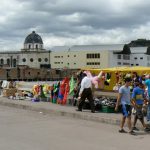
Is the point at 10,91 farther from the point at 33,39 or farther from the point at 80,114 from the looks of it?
the point at 33,39

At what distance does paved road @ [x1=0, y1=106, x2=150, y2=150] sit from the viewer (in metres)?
10.8

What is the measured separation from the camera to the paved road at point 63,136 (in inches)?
427

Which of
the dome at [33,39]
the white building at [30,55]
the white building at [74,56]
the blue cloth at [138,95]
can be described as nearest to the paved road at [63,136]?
the blue cloth at [138,95]

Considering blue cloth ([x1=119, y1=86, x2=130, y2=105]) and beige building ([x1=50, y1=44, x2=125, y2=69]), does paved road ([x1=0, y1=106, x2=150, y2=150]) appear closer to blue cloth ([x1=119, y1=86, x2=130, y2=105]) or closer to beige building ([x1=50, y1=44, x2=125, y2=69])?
blue cloth ([x1=119, y1=86, x2=130, y2=105])

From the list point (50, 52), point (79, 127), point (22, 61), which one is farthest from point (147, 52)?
point (79, 127)

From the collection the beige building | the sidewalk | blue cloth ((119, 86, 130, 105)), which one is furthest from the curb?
the beige building

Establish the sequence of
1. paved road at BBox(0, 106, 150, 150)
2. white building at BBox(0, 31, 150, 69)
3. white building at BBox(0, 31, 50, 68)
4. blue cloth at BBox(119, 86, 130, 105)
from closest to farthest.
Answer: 1. paved road at BBox(0, 106, 150, 150)
2. blue cloth at BBox(119, 86, 130, 105)
3. white building at BBox(0, 31, 150, 69)
4. white building at BBox(0, 31, 50, 68)

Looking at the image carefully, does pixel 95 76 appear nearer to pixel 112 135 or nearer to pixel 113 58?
pixel 112 135

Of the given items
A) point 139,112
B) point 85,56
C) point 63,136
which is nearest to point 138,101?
point 139,112

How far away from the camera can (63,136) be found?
12477mm

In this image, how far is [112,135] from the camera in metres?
12.7

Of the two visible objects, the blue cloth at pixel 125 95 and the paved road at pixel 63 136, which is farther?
the blue cloth at pixel 125 95

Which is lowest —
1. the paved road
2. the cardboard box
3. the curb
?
the paved road

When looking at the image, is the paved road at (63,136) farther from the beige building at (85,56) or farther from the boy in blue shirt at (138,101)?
the beige building at (85,56)
